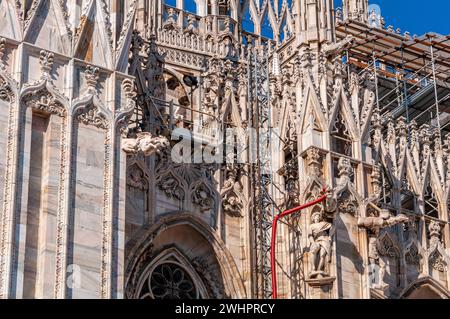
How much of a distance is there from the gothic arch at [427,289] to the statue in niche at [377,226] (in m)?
1.26

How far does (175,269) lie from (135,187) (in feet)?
6.19

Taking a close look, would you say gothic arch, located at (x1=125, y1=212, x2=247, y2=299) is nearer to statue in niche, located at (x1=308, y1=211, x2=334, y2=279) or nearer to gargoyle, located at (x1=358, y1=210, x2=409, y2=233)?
statue in niche, located at (x1=308, y1=211, x2=334, y2=279)

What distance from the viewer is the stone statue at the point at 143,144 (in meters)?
23.1

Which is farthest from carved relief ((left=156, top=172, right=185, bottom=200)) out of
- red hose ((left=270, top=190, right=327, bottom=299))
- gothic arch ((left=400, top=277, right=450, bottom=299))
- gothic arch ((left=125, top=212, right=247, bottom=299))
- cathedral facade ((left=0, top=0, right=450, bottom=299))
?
gothic arch ((left=400, top=277, right=450, bottom=299))

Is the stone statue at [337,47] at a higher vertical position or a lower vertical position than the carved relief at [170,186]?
higher

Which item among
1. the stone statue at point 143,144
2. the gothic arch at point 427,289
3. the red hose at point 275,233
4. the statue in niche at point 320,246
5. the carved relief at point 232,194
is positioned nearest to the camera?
the stone statue at point 143,144

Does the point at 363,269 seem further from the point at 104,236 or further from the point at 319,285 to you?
the point at 104,236

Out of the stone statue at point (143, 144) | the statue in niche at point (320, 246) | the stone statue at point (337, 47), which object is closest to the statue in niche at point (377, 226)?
the statue in niche at point (320, 246)

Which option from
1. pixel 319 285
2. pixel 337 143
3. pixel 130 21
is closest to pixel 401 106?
pixel 337 143

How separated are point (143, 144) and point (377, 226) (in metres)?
6.00

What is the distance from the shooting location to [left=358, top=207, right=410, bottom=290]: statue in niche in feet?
88.3

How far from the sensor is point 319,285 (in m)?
26.1

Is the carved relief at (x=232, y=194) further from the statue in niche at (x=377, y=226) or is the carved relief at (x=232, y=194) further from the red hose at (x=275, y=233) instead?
the statue in niche at (x=377, y=226)

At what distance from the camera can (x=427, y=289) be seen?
28547mm
